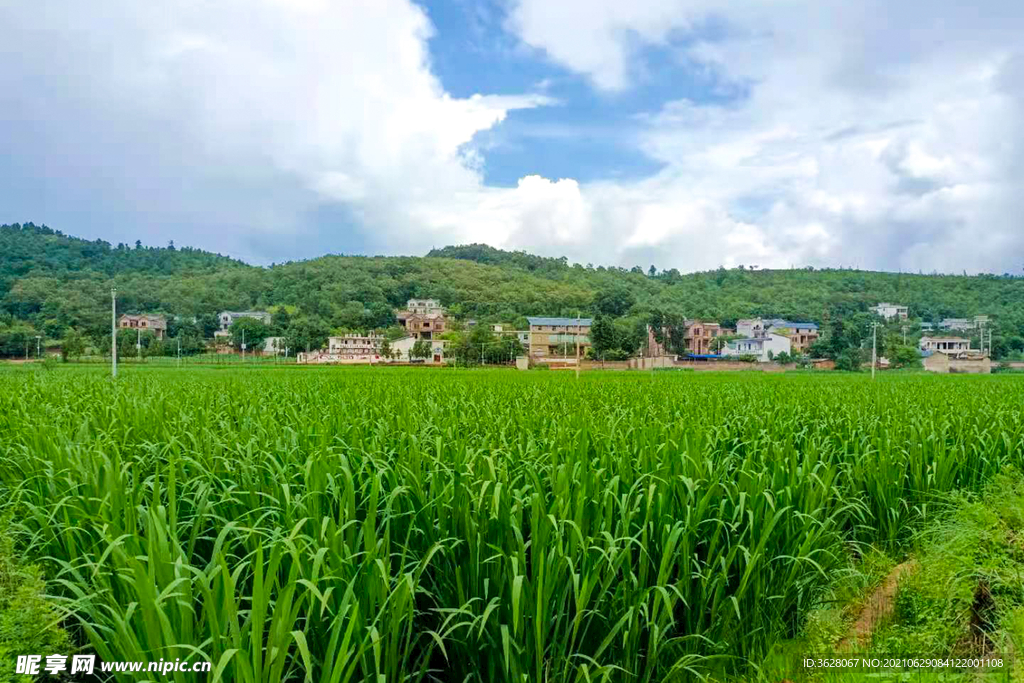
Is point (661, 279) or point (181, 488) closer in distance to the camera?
point (181, 488)

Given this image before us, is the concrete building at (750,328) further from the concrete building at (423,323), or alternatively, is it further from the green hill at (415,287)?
the concrete building at (423,323)

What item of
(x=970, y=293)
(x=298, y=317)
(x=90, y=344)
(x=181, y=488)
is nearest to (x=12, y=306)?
(x=90, y=344)

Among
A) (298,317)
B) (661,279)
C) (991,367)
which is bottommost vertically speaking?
(991,367)

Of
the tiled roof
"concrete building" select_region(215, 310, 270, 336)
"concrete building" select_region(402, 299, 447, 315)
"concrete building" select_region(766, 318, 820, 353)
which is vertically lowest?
"concrete building" select_region(766, 318, 820, 353)

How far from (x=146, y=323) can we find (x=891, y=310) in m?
88.9

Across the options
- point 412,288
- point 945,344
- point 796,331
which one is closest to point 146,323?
point 412,288

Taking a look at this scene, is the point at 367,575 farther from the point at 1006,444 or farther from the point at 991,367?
the point at 991,367

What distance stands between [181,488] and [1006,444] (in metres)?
7.53

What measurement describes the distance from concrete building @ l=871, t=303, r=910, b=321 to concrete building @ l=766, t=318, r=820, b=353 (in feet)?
27.5

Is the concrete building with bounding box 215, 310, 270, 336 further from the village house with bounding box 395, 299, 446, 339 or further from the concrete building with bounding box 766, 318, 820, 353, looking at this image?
the concrete building with bounding box 766, 318, 820, 353

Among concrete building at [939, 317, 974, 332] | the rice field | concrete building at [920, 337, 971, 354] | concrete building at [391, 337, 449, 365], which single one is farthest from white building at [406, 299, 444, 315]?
the rice field

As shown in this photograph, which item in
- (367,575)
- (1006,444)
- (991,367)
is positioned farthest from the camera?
(991,367)

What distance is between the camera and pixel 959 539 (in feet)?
15.0

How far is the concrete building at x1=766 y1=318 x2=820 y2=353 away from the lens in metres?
80.6
